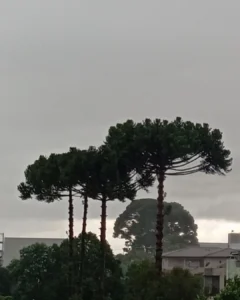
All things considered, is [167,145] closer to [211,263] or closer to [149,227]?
[211,263]

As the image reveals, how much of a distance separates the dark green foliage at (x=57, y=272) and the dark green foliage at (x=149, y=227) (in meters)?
54.7

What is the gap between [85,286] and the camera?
47375 millimetres

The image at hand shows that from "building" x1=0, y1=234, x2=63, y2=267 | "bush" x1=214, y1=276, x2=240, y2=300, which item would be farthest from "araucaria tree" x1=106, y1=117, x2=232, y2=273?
"building" x1=0, y1=234, x2=63, y2=267

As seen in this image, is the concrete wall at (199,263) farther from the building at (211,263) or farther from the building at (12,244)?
the building at (12,244)

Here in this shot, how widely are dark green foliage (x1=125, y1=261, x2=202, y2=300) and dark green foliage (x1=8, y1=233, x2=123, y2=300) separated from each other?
38.1 ft

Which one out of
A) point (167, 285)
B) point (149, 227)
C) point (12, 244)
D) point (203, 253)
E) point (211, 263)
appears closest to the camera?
point (167, 285)

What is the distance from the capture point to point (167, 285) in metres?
33.7

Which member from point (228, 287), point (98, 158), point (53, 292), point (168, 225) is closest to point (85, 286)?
point (53, 292)

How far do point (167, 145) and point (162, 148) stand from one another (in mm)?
312

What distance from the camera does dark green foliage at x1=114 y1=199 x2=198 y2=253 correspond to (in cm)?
11212

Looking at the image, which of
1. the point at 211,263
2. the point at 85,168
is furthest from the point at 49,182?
the point at 211,263

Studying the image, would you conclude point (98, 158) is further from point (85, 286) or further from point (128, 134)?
point (85, 286)

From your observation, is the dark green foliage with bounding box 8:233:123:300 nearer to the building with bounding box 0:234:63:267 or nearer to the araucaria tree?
the araucaria tree

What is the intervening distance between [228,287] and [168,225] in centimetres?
8978
